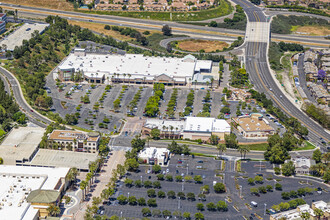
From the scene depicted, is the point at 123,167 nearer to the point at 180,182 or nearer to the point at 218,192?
the point at 180,182

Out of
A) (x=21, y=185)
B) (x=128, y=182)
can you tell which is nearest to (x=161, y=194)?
(x=128, y=182)

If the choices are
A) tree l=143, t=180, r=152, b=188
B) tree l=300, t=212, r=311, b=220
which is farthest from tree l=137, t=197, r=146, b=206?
tree l=300, t=212, r=311, b=220

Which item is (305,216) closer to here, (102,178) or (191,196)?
(191,196)

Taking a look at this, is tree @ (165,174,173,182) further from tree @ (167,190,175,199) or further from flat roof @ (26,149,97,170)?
flat roof @ (26,149,97,170)

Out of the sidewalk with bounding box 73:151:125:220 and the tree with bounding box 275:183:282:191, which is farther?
the tree with bounding box 275:183:282:191

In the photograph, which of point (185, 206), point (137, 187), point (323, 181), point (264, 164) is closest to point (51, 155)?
point (137, 187)

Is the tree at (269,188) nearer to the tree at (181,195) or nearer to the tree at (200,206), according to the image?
the tree at (200,206)

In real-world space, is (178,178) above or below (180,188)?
above
